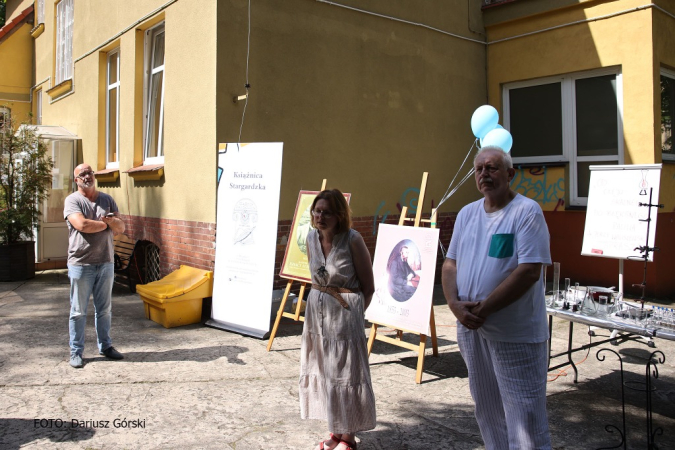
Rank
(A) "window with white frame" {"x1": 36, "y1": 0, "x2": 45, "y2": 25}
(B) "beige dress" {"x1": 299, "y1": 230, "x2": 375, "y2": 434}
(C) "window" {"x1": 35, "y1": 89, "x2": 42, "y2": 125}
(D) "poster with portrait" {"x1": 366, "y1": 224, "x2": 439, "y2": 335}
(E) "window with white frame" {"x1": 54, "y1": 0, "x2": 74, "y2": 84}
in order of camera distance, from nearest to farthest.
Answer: (B) "beige dress" {"x1": 299, "y1": 230, "x2": 375, "y2": 434}, (D) "poster with portrait" {"x1": 366, "y1": 224, "x2": 439, "y2": 335}, (E) "window with white frame" {"x1": 54, "y1": 0, "x2": 74, "y2": 84}, (A) "window with white frame" {"x1": 36, "y1": 0, "x2": 45, "y2": 25}, (C) "window" {"x1": 35, "y1": 89, "x2": 42, "y2": 125}

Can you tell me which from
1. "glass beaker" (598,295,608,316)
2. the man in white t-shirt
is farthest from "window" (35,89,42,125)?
the man in white t-shirt

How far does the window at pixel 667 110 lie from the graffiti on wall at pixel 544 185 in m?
1.55

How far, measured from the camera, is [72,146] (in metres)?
11.0

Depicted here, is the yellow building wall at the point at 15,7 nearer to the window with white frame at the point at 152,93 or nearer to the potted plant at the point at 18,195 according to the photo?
the potted plant at the point at 18,195

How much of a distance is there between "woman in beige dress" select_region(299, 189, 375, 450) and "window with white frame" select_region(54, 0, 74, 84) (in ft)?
34.1

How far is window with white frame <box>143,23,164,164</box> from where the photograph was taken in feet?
28.8

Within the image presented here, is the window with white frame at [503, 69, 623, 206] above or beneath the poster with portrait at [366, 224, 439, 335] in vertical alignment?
above

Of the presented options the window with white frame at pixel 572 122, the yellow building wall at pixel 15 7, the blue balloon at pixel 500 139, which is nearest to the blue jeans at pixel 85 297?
the blue balloon at pixel 500 139

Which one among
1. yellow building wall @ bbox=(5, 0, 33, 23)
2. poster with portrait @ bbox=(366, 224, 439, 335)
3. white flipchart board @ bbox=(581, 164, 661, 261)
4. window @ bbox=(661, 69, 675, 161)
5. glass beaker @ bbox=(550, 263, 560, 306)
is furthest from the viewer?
yellow building wall @ bbox=(5, 0, 33, 23)

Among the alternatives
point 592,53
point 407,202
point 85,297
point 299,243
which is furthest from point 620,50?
point 85,297

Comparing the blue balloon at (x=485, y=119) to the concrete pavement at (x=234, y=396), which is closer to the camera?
the concrete pavement at (x=234, y=396)

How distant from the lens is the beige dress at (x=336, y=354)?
134 inches

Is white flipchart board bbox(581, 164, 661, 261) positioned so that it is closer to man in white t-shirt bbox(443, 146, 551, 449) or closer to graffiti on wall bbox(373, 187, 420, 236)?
man in white t-shirt bbox(443, 146, 551, 449)

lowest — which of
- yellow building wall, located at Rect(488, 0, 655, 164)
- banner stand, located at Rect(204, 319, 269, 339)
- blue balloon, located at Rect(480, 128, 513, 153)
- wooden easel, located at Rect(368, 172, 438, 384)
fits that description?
banner stand, located at Rect(204, 319, 269, 339)
